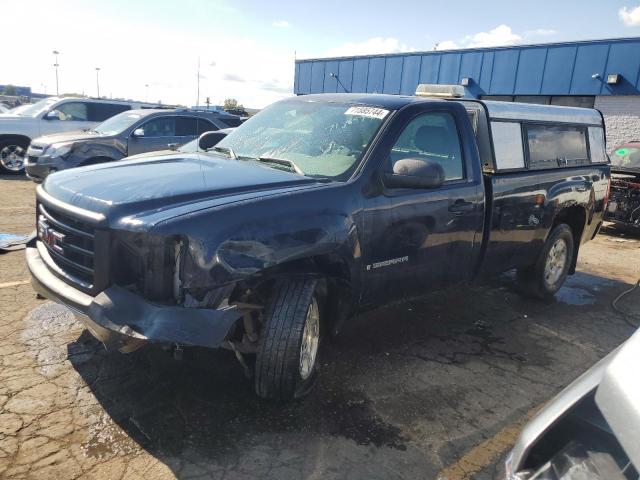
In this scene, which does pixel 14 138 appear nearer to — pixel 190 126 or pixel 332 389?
pixel 190 126

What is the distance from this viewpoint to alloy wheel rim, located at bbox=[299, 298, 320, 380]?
3.16m

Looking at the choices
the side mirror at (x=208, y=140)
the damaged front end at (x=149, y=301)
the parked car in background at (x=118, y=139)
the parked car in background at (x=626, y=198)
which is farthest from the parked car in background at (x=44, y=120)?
the damaged front end at (x=149, y=301)

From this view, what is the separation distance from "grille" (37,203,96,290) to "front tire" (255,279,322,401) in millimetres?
987

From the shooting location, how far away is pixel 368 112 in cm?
374

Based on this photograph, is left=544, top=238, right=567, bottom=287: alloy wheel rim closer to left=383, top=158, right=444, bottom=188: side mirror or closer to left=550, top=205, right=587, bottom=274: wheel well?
left=550, top=205, right=587, bottom=274: wheel well

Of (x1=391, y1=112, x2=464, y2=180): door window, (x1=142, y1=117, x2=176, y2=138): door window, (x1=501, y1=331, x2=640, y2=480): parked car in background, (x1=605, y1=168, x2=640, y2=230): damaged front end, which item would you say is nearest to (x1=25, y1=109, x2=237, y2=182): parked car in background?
(x1=142, y1=117, x2=176, y2=138): door window

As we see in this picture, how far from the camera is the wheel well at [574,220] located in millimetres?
5539

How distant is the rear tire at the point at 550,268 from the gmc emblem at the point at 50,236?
14.7ft

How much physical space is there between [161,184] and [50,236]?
800 millimetres

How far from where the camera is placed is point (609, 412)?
1543 millimetres

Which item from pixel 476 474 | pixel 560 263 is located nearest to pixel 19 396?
pixel 476 474

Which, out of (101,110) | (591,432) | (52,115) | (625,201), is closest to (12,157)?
(52,115)

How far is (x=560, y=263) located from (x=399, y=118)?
Result: 323cm

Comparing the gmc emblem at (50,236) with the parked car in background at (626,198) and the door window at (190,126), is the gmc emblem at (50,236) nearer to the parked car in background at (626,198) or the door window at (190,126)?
the door window at (190,126)
